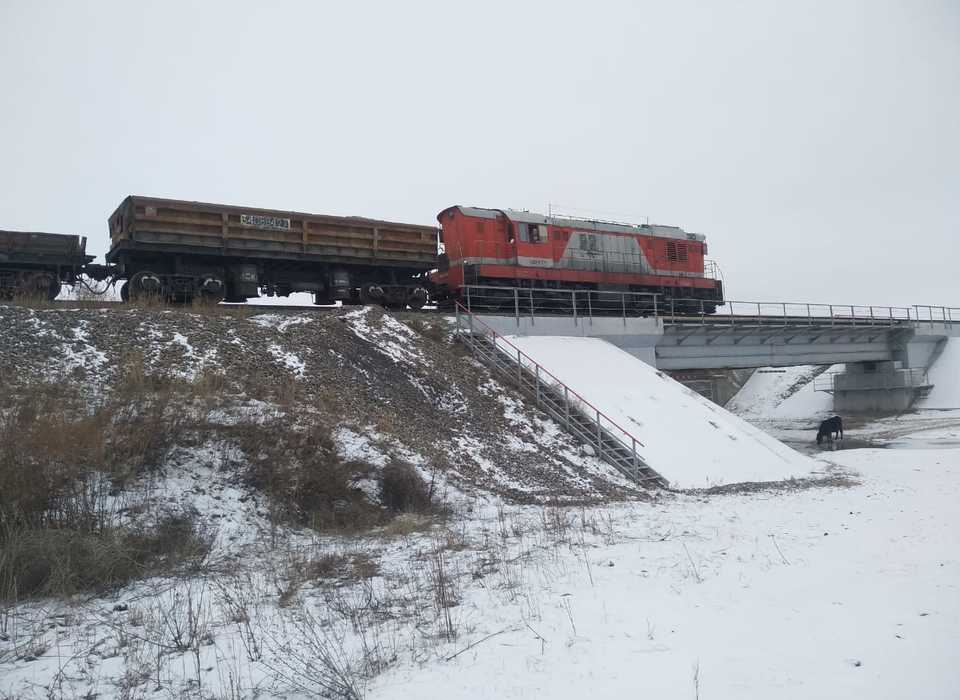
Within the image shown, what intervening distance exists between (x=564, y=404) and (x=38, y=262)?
510 inches

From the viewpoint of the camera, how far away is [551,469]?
13.3 m

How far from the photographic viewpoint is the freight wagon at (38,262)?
1493 centimetres

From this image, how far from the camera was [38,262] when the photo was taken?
50.1 feet

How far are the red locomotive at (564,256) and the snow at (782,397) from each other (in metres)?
21.1

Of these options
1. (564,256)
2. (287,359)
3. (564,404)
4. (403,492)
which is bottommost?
(403,492)

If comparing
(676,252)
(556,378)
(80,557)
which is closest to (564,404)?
(556,378)

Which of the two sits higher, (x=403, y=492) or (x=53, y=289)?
(x=53, y=289)

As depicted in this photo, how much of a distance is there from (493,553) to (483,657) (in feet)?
10.3

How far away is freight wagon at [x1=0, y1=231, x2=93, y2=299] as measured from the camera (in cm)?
1493

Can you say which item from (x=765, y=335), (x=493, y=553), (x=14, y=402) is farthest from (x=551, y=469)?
(x=765, y=335)

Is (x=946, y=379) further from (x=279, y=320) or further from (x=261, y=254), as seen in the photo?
(x=279, y=320)

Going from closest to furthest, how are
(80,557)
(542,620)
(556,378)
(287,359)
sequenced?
(542,620) < (80,557) < (287,359) < (556,378)

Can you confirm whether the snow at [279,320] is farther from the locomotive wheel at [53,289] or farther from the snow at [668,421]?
the snow at [668,421]

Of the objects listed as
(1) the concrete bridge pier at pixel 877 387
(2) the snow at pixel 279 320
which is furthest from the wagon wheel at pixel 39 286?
(1) the concrete bridge pier at pixel 877 387
